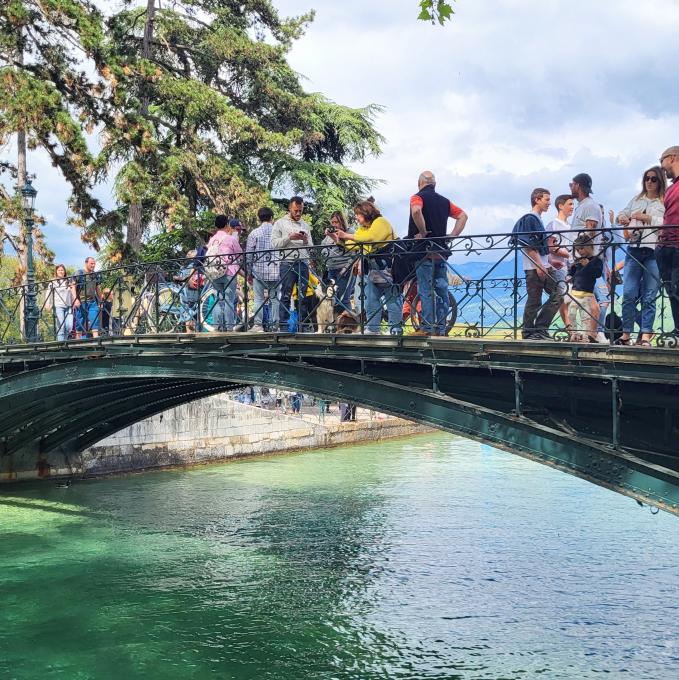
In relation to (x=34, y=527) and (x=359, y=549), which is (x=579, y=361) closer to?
(x=359, y=549)

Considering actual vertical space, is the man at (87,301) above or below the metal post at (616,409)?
above

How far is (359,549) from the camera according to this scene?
1349 cm

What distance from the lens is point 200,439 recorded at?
69.4 ft

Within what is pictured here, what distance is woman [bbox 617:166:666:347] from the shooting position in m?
7.07

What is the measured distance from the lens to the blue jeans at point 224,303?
34.7 ft

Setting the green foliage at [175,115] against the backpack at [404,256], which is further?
Result: the green foliage at [175,115]

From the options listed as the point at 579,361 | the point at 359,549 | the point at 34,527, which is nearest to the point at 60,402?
the point at 34,527

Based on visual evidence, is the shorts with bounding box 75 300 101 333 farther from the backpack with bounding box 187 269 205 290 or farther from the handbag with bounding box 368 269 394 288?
the handbag with bounding box 368 269 394 288

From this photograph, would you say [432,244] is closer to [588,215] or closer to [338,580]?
[588,215]

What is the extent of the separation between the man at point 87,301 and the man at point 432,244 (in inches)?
211

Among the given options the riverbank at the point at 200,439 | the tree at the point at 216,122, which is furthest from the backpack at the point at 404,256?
the tree at the point at 216,122

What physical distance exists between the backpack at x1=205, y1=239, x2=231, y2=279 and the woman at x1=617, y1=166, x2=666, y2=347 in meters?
4.29

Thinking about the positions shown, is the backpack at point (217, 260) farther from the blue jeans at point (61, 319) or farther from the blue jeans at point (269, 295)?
the blue jeans at point (61, 319)

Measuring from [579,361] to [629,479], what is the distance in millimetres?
899
